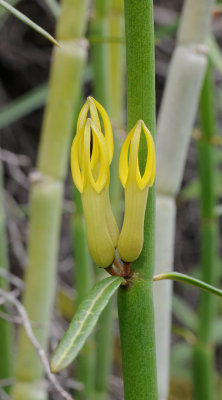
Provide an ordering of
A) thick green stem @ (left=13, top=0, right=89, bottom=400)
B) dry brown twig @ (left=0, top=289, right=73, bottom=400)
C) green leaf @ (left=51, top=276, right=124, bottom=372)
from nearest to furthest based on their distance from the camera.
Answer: green leaf @ (left=51, top=276, right=124, bottom=372)
dry brown twig @ (left=0, top=289, right=73, bottom=400)
thick green stem @ (left=13, top=0, right=89, bottom=400)

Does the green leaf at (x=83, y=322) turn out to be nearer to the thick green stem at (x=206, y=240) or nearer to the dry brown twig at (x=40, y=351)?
the dry brown twig at (x=40, y=351)

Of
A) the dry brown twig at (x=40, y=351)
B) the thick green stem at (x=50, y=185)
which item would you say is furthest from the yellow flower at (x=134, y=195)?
the thick green stem at (x=50, y=185)

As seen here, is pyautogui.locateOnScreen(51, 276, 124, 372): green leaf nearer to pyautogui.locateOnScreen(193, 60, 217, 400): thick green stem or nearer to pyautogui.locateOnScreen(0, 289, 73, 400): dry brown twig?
pyautogui.locateOnScreen(0, 289, 73, 400): dry brown twig

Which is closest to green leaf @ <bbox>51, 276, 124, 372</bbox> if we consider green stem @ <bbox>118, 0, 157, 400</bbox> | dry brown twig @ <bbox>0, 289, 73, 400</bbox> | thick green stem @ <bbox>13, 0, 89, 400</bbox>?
green stem @ <bbox>118, 0, 157, 400</bbox>

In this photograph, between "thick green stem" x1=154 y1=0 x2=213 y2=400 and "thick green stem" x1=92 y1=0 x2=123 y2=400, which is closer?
"thick green stem" x1=154 y1=0 x2=213 y2=400

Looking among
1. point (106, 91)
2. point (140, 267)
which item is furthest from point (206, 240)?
point (140, 267)

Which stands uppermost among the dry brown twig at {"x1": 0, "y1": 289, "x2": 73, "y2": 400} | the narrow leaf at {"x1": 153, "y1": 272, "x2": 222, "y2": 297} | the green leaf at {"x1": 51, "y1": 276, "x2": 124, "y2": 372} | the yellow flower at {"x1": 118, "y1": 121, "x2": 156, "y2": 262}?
the yellow flower at {"x1": 118, "y1": 121, "x2": 156, "y2": 262}

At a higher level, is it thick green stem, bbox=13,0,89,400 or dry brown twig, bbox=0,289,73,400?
thick green stem, bbox=13,0,89,400

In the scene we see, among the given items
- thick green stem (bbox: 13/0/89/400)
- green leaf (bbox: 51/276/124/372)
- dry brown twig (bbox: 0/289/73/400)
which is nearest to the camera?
green leaf (bbox: 51/276/124/372)
